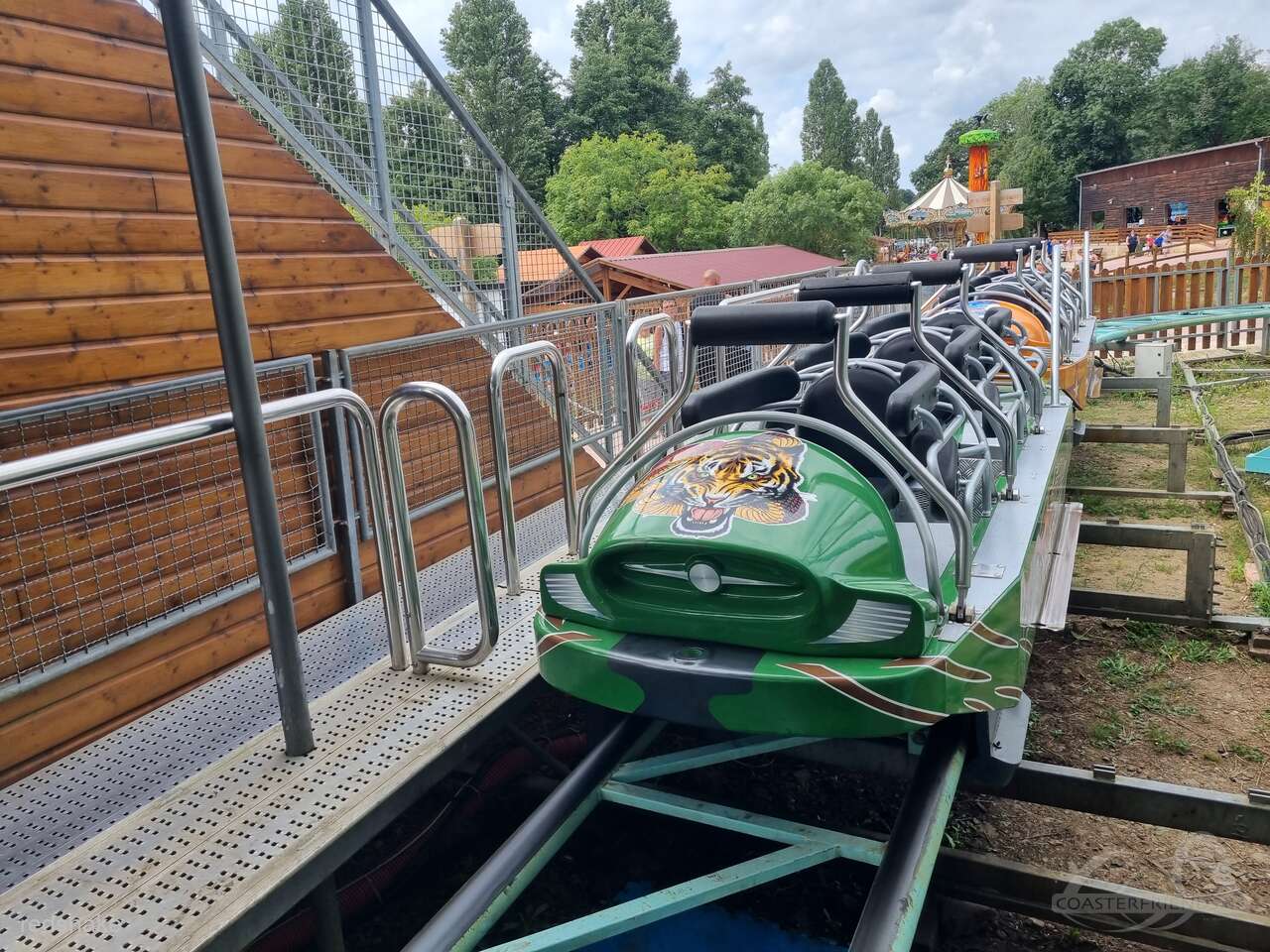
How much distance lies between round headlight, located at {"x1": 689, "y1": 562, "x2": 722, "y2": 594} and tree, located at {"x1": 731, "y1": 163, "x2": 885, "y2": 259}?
3286 cm

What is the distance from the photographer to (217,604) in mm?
3703

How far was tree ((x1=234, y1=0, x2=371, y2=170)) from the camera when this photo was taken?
4348mm

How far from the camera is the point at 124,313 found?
365 centimetres

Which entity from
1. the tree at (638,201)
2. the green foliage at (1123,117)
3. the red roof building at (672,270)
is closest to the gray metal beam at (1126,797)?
the red roof building at (672,270)

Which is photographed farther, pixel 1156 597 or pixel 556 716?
pixel 1156 597

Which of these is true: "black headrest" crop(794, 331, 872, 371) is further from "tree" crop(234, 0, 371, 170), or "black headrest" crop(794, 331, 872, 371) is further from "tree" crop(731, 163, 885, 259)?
"tree" crop(731, 163, 885, 259)

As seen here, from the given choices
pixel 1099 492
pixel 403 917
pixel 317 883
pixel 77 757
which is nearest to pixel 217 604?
pixel 77 757

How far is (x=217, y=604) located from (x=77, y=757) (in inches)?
37.6

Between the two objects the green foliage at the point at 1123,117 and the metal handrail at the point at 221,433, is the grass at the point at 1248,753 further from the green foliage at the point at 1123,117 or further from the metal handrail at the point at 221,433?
the green foliage at the point at 1123,117

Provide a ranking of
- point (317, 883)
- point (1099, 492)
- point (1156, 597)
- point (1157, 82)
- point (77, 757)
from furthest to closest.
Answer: point (1157, 82) → point (1099, 492) → point (1156, 597) → point (77, 757) → point (317, 883)

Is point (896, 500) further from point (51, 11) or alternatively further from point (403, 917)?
point (51, 11)

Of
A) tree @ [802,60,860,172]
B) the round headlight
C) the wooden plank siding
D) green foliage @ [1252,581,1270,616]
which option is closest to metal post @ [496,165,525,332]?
the wooden plank siding

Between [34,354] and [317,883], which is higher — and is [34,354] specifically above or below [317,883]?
above

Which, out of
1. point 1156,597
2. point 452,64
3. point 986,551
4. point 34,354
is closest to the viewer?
point 986,551
